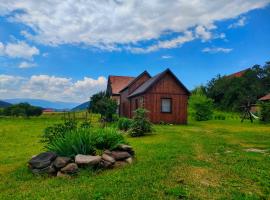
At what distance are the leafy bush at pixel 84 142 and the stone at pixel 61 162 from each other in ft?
1.34

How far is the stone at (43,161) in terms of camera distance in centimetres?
838

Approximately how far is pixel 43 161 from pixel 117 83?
37.0 m

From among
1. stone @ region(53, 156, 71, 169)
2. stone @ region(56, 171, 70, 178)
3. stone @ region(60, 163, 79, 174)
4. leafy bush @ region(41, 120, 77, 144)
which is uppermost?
leafy bush @ region(41, 120, 77, 144)

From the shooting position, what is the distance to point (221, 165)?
8828 mm

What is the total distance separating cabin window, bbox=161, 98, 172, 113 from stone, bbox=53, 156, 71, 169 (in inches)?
814

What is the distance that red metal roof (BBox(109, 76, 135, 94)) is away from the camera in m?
44.1

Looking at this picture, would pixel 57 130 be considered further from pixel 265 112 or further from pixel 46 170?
pixel 265 112

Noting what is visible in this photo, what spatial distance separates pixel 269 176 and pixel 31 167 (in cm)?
641

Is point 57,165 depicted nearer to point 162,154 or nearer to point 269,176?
point 162,154

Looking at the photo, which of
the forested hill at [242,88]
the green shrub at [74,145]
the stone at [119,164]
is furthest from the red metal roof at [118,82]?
the stone at [119,164]

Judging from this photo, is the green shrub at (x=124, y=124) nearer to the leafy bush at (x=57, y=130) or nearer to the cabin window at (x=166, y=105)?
the cabin window at (x=166, y=105)

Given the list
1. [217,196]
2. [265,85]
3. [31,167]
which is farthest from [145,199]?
[265,85]

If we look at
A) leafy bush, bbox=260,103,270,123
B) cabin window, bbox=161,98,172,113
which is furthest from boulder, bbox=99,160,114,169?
leafy bush, bbox=260,103,270,123

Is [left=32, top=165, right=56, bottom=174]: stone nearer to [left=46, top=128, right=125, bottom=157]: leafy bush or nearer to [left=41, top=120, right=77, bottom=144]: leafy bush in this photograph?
[left=46, top=128, right=125, bottom=157]: leafy bush
